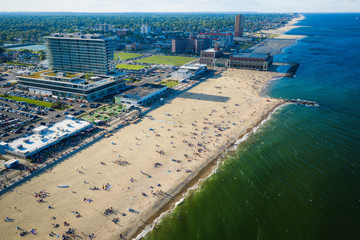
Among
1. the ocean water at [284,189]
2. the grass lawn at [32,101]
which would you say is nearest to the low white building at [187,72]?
the ocean water at [284,189]

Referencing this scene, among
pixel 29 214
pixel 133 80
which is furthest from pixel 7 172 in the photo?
pixel 133 80

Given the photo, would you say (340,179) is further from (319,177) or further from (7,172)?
(7,172)

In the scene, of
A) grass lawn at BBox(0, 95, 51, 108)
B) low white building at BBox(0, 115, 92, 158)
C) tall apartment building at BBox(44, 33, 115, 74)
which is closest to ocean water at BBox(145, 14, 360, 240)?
low white building at BBox(0, 115, 92, 158)

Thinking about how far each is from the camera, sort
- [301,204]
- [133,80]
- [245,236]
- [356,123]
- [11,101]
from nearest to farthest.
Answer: [245,236], [301,204], [356,123], [11,101], [133,80]

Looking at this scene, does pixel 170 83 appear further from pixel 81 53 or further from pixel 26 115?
pixel 26 115

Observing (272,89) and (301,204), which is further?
(272,89)

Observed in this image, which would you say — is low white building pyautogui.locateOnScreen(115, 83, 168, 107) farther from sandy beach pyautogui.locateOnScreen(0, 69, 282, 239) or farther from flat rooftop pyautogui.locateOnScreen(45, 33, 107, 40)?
flat rooftop pyautogui.locateOnScreen(45, 33, 107, 40)
